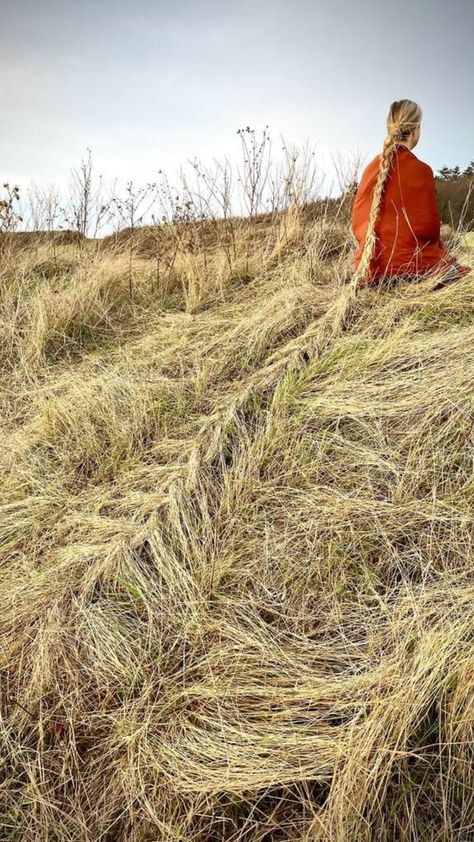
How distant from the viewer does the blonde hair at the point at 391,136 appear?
3295 mm

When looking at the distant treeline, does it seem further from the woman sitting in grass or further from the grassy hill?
the grassy hill

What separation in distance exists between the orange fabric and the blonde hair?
4 centimetres

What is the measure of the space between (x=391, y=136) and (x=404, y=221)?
19.4 inches

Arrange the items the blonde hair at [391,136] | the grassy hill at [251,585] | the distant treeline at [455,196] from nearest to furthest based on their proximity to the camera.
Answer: the grassy hill at [251,585], the blonde hair at [391,136], the distant treeline at [455,196]

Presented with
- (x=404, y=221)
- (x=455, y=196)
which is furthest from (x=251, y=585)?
(x=455, y=196)

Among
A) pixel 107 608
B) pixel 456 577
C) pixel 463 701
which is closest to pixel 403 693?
pixel 463 701

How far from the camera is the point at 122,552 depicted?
2189 millimetres

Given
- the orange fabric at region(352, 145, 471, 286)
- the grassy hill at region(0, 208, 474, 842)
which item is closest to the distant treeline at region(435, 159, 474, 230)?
the orange fabric at region(352, 145, 471, 286)

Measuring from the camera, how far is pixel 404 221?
133 inches

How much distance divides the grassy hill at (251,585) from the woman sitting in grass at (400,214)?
0.58 feet

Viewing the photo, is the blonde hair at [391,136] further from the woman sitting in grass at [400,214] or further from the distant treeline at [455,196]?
the distant treeline at [455,196]

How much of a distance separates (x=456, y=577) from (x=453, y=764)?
0.55m

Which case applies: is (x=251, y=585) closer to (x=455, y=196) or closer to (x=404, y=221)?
(x=404, y=221)

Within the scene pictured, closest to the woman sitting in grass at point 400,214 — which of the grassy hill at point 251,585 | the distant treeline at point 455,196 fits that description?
the grassy hill at point 251,585
